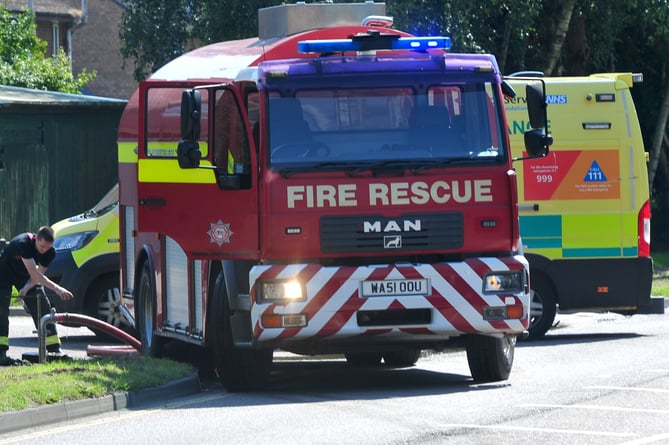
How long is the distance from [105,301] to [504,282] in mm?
7176

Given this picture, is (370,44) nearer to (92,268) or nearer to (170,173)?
(170,173)

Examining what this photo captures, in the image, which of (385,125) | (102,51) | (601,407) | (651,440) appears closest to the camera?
(651,440)

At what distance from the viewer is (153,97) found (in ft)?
45.5

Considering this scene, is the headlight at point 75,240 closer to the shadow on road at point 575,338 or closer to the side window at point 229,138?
the shadow on road at point 575,338

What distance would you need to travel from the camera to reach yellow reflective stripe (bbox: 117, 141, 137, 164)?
52.3ft

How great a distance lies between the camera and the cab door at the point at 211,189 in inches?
487

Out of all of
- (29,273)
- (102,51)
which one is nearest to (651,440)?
(29,273)

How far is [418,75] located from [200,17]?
18.9 meters

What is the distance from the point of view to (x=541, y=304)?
17.2 m

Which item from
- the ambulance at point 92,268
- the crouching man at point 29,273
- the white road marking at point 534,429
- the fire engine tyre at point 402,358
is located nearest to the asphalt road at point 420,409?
the white road marking at point 534,429

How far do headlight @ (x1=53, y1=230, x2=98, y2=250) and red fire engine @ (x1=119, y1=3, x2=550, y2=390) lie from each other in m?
5.47

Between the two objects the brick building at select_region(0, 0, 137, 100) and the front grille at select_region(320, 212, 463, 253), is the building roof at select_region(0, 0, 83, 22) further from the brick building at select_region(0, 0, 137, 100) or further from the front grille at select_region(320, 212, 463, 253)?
the front grille at select_region(320, 212, 463, 253)

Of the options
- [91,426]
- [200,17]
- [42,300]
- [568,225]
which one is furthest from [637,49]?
[91,426]

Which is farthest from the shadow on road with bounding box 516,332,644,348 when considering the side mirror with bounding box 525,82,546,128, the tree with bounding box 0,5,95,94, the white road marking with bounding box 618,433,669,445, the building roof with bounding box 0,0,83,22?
the building roof with bounding box 0,0,83,22
